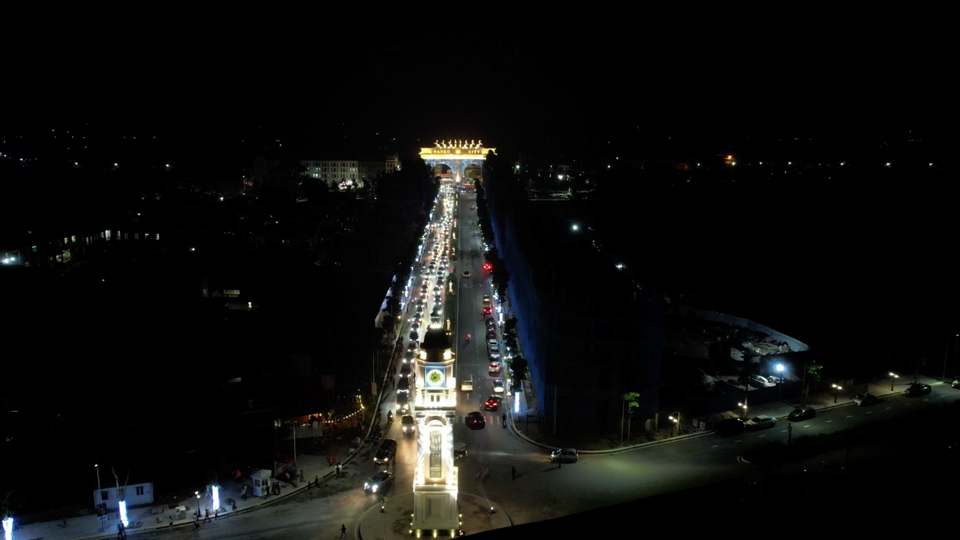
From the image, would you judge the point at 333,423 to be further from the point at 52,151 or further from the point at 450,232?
the point at 52,151

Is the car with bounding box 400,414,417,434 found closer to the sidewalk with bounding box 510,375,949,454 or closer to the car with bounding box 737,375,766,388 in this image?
the sidewalk with bounding box 510,375,949,454

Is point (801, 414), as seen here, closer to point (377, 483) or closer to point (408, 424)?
point (408, 424)

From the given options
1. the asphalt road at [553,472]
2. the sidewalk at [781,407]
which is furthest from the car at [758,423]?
the sidewalk at [781,407]

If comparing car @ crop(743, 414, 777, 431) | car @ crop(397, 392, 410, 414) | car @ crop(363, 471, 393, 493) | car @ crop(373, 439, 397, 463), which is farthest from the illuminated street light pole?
car @ crop(363, 471, 393, 493)

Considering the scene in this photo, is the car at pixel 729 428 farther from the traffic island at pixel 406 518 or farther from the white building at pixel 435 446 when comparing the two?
the white building at pixel 435 446

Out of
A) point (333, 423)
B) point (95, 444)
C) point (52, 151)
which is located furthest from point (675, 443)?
point (52, 151)
